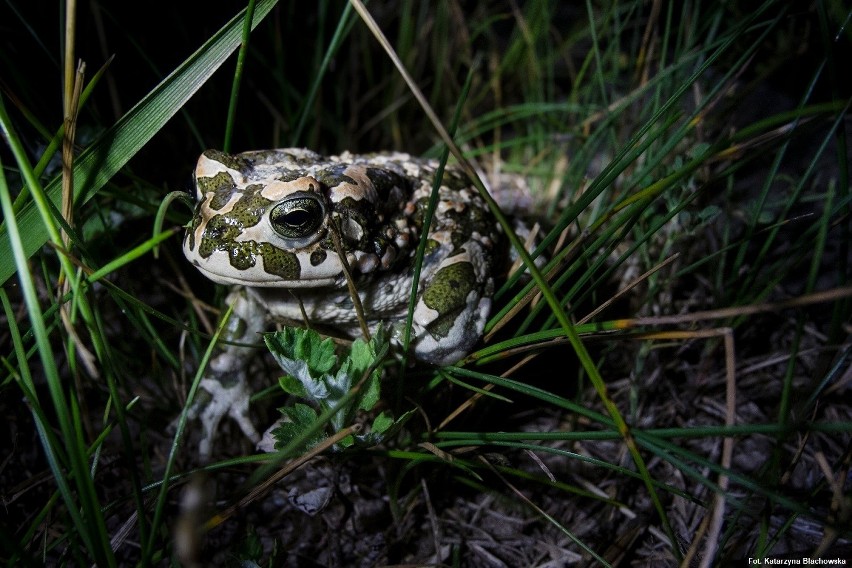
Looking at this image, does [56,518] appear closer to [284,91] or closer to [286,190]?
[286,190]

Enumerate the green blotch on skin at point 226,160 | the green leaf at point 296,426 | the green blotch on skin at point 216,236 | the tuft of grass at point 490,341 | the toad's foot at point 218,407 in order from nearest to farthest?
the tuft of grass at point 490,341
the green leaf at point 296,426
the green blotch on skin at point 216,236
the green blotch on skin at point 226,160
the toad's foot at point 218,407

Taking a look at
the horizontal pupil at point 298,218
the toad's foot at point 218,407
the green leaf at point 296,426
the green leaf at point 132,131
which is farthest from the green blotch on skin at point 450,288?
the green leaf at point 132,131

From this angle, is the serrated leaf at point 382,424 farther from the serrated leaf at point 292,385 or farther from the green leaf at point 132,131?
the green leaf at point 132,131

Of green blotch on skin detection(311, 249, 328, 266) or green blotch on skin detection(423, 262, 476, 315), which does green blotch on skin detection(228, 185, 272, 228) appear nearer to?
green blotch on skin detection(311, 249, 328, 266)

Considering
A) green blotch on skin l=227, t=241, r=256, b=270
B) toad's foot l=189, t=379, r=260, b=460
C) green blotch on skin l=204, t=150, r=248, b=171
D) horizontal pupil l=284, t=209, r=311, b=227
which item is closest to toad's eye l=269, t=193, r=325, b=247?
horizontal pupil l=284, t=209, r=311, b=227

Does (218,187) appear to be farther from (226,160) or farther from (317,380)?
(317,380)
